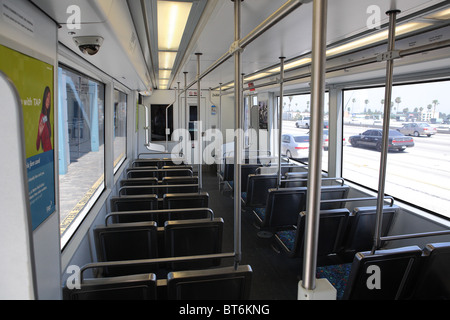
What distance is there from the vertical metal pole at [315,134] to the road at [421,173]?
10.7 ft

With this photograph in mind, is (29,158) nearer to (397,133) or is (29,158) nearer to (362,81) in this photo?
(397,133)

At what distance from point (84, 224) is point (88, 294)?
1.63 m

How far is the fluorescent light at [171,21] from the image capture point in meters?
2.17

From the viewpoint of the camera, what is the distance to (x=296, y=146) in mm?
6957

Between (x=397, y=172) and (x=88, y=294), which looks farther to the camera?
(x=397, y=172)

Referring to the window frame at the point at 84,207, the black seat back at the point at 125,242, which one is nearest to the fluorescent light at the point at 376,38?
the black seat back at the point at 125,242

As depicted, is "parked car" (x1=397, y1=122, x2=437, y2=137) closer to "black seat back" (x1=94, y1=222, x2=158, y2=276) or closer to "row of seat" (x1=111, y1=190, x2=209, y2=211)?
"row of seat" (x1=111, y1=190, x2=209, y2=211)

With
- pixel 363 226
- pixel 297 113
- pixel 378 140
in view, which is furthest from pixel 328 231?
pixel 297 113

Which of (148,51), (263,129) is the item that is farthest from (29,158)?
(263,129)

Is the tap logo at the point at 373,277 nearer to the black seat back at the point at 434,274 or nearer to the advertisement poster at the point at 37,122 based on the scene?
the black seat back at the point at 434,274

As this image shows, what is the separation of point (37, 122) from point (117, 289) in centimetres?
88

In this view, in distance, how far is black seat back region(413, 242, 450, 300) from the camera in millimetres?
1940

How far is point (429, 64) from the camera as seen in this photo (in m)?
2.89

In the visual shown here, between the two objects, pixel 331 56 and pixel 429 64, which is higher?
pixel 331 56
